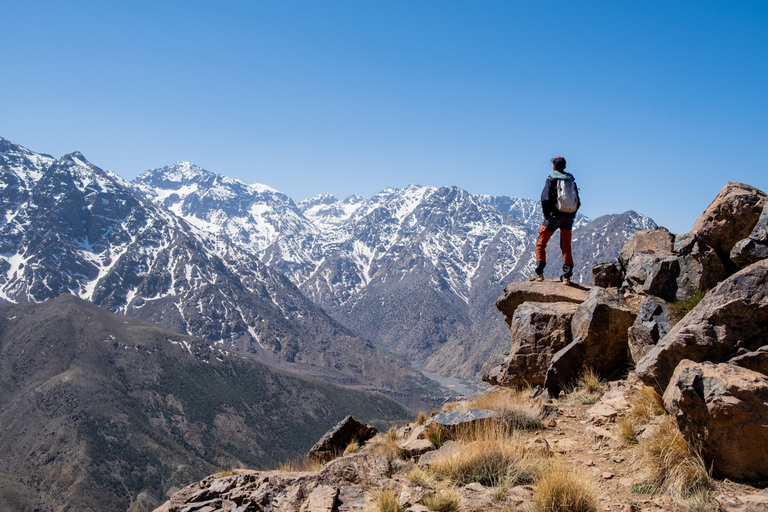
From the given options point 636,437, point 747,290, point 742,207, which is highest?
point 742,207

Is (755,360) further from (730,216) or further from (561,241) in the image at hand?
(561,241)

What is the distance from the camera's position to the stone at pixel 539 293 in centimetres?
1753

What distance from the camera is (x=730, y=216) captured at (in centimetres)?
1168

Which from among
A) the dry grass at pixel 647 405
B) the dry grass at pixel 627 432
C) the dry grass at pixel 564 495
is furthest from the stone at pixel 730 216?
the dry grass at pixel 564 495

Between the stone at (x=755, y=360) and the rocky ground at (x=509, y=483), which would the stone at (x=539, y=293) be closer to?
the rocky ground at (x=509, y=483)

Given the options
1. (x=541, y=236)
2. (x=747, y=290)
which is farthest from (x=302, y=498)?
(x=541, y=236)

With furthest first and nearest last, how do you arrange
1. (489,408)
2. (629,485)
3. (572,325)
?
(572,325) → (489,408) → (629,485)

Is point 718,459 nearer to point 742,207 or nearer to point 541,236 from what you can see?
point 742,207

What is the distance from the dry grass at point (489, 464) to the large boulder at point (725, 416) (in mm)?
2583

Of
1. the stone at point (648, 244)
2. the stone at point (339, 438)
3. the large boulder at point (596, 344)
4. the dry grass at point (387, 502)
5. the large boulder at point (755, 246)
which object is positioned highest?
the stone at point (648, 244)

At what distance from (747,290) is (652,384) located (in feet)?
7.48

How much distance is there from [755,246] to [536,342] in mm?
6547

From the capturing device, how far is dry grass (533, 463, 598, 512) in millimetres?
7352

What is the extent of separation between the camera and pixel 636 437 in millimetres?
9430
